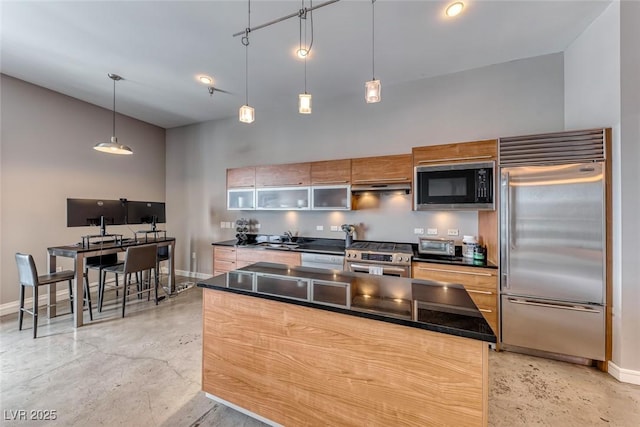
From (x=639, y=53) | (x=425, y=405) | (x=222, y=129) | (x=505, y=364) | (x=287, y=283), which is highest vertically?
(x=222, y=129)

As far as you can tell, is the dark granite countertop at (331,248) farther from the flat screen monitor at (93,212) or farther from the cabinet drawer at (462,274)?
the flat screen monitor at (93,212)

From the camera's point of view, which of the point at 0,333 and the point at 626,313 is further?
the point at 0,333

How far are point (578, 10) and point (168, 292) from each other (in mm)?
6224

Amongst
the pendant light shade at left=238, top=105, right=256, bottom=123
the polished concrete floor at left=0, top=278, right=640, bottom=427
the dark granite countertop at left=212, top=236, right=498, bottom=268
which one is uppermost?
the pendant light shade at left=238, top=105, right=256, bottom=123

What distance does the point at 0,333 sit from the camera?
2791 millimetres

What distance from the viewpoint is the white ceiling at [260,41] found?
7.13ft

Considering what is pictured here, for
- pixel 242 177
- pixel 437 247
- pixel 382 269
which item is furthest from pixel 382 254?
pixel 242 177

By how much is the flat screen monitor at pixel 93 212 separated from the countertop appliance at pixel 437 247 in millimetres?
4185

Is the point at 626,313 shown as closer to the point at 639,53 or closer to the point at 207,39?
the point at 639,53

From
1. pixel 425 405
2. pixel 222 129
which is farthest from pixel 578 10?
pixel 222 129

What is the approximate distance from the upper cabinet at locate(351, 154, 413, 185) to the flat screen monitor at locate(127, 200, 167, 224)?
10.7 ft

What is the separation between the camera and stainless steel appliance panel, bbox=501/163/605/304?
218cm

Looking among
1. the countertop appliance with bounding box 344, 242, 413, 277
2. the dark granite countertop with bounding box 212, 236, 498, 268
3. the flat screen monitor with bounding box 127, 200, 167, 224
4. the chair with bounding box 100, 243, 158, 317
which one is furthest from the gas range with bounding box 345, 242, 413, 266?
the flat screen monitor with bounding box 127, 200, 167, 224

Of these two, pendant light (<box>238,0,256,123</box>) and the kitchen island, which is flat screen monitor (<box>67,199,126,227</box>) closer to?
pendant light (<box>238,0,256,123</box>)
